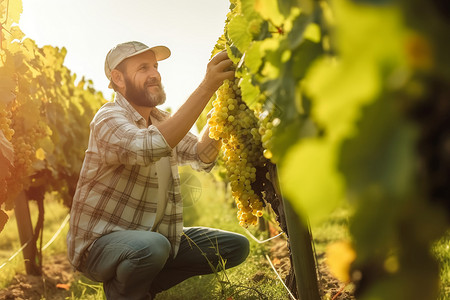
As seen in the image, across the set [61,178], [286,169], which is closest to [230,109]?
[286,169]

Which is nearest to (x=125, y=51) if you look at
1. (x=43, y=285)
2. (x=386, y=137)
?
(x=43, y=285)

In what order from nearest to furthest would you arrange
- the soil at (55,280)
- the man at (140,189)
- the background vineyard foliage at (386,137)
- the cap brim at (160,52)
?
the background vineyard foliage at (386,137) < the man at (140,189) < the cap brim at (160,52) < the soil at (55,280)

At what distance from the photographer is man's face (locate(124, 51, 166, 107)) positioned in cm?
345

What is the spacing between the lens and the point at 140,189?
331 cm

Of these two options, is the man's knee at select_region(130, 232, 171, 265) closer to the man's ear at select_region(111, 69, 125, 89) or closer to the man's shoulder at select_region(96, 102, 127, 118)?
the man's shoulder at select_region(96, 102, 127, 118)

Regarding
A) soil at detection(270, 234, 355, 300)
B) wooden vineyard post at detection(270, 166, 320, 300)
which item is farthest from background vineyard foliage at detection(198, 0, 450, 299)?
soil at detection(270, 234, 355, 300)

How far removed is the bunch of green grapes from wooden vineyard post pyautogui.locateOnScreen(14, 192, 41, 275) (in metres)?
3.33

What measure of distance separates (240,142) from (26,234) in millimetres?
3513

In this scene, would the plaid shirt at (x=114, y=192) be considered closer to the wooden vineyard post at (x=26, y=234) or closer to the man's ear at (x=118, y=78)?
the man's ear at (x=118, y=78)

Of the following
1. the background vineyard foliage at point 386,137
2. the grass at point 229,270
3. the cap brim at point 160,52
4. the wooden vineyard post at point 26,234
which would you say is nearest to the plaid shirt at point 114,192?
the cap brim at point 160,52

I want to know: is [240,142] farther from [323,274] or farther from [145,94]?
[323,274]

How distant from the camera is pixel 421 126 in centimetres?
69

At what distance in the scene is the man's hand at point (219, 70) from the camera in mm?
2537

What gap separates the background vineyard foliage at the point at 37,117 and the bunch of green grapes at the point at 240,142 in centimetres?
120
